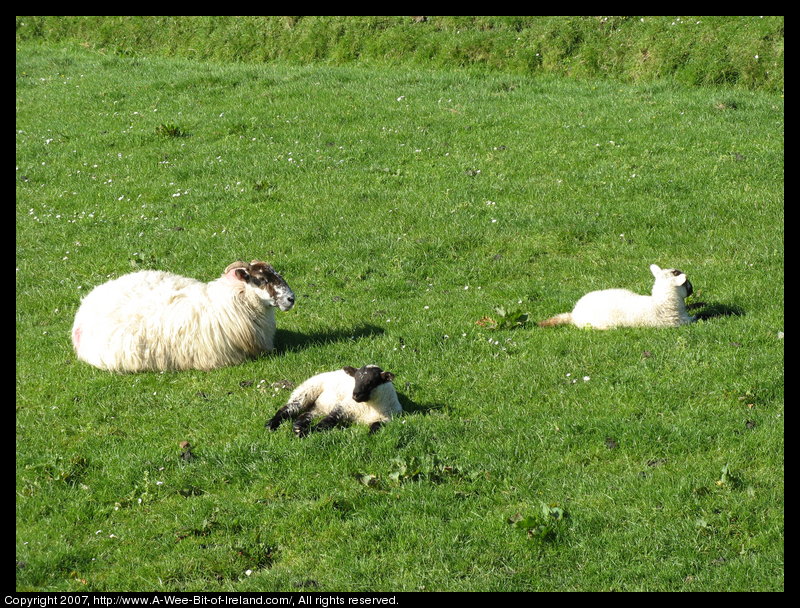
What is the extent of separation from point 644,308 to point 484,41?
17.2m

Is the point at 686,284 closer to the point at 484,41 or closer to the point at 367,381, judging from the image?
the point at 367,381

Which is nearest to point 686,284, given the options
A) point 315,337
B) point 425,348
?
point 425,348

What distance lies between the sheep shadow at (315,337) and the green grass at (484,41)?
1576 centimetres

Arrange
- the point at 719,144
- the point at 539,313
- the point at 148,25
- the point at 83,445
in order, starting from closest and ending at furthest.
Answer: the point at 83,445, the point at 539,313, the point at 719,144, the point at 148,25

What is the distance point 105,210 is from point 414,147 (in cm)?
684

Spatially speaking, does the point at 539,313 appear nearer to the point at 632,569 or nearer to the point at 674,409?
Answer: the point at 674,409

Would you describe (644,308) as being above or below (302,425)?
above

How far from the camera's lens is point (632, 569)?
23.8 ft

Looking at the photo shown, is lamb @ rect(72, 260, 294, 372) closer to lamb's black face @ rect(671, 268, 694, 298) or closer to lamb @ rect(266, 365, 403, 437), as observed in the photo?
lamb @ rect(266, 365, 403, 437)

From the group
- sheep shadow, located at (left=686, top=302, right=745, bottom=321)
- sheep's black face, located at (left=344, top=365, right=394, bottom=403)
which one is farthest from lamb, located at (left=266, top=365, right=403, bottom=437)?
sheep shadow, located at (left=686, top=302, right=745, bottom=321)

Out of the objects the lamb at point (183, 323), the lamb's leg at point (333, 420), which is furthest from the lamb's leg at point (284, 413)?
the lamb at point (183, 323)

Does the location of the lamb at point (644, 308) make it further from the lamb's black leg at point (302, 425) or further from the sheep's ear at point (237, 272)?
the sheep's ear at point (237, 272)

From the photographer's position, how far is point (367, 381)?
9.16 meters
